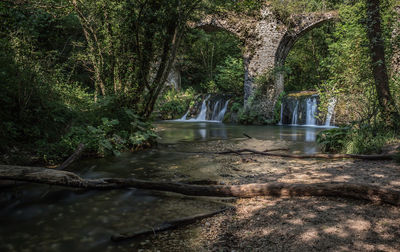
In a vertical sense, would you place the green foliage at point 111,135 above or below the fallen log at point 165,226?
above

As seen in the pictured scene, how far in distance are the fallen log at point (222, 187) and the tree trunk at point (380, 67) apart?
3979 millimetres

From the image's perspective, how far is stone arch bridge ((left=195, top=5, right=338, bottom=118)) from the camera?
46.1 ft

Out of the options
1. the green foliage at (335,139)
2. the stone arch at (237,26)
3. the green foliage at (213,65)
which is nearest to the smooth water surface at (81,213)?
the green foliage at (335,139)

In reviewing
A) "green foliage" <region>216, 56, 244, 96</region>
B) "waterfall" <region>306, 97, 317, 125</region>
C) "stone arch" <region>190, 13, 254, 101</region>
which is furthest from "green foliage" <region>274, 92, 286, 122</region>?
"green foliage" <region>216, 56, 244, 96</region>

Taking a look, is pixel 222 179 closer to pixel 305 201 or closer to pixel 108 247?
pixel 305 201

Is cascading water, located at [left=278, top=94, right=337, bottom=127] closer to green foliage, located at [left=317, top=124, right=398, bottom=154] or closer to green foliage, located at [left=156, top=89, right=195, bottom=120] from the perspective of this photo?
green foliage, located at [left=156, top=89, right=195, bottom=120]

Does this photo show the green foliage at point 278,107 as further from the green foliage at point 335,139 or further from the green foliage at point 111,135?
the green foliage at point 111,135

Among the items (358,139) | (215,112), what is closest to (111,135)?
(358,139)

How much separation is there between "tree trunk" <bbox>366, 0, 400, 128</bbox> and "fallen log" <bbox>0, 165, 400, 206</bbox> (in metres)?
3.98

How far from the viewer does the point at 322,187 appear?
2.90 metres

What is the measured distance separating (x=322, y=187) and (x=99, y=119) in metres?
4.80

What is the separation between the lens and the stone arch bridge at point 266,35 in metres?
14.1

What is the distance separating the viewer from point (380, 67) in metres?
5.80

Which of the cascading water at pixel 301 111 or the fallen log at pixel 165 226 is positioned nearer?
the fallen log at pixel 165 226
